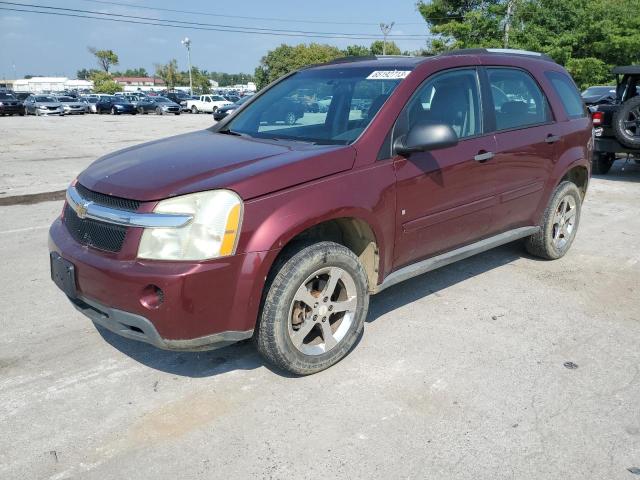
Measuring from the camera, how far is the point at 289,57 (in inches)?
3068

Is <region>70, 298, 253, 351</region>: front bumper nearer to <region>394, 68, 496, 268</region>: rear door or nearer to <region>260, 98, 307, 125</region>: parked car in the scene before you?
<region>394, 68, 496, 268</region>: rear door

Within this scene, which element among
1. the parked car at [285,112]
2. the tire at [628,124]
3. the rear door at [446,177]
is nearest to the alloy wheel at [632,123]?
the tire at [628,124]

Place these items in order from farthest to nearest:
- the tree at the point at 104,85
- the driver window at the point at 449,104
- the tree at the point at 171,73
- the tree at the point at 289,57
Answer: the tree at the point at 171,73, the tree at the point at 104,85, the tree at the point at 289,57, the driver window at the point at 449,104

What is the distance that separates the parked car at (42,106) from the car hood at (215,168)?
38.8m

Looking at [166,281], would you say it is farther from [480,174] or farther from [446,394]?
[480,174]

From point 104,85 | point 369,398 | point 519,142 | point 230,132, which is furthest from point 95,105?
point 104,85

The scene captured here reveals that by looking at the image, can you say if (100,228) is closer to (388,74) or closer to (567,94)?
(388,74)

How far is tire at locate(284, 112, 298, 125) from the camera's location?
4050 millimetres

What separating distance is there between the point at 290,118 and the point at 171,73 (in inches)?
4799

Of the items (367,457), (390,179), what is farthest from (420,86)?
(367,457)

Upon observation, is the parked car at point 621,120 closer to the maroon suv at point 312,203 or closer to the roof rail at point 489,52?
the roof rail at point 489,52

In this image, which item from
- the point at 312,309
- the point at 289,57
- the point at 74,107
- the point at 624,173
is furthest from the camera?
the point at 289,57

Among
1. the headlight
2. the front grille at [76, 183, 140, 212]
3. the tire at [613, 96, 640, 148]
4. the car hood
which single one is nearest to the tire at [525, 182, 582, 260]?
the car hood

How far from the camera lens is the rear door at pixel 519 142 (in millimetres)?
4316
